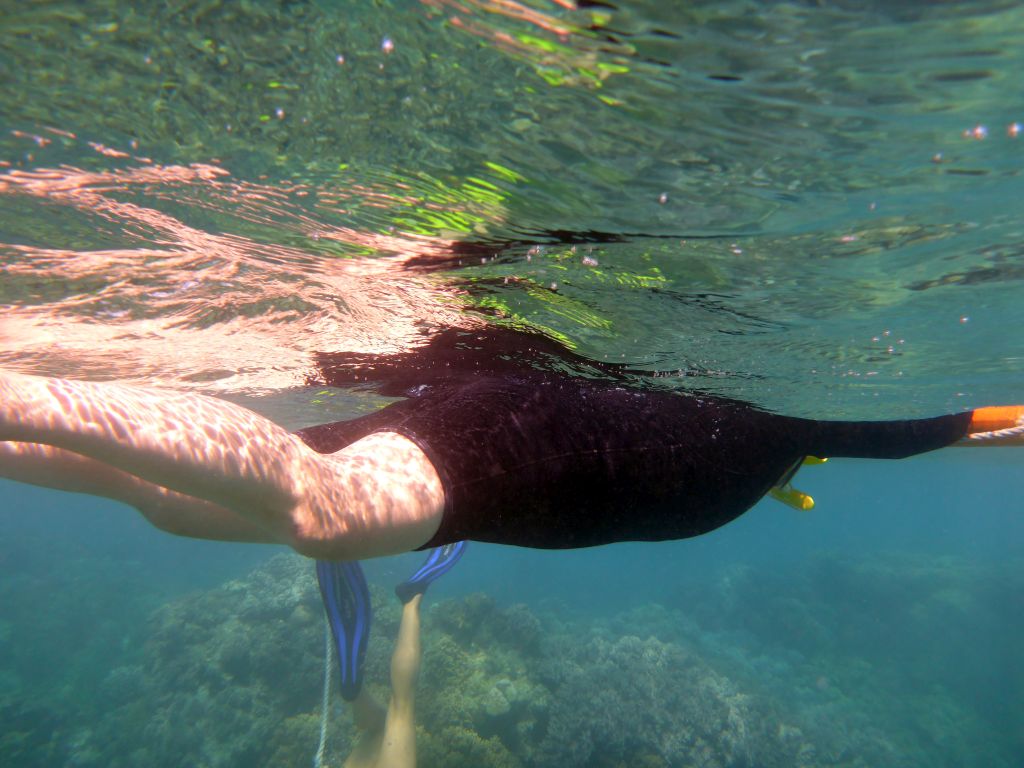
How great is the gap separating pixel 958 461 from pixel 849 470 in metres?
7.34

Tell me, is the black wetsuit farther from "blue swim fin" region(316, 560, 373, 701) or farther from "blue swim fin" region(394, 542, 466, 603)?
"blue swim fin" region(394, 542, 466, 603)

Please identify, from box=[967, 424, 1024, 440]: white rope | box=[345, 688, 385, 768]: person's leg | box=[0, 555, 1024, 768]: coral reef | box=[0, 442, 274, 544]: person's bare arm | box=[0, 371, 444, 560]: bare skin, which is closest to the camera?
box=[0, 371, 444, 560]: bare skin

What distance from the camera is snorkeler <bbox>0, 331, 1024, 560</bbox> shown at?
2695 millimetres

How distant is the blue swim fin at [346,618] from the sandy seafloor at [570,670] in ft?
23.5

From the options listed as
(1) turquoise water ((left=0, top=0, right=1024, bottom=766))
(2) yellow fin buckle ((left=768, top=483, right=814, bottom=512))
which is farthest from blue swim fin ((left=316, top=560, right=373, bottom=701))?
(2) yellow fin buckle ((left=768, top=483, right=814, bottom=512))

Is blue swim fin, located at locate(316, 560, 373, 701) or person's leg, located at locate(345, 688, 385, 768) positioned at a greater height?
blue swim fin, located at locate(316, 560, 373, 701)

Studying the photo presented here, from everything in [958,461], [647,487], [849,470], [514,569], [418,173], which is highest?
[418,173]

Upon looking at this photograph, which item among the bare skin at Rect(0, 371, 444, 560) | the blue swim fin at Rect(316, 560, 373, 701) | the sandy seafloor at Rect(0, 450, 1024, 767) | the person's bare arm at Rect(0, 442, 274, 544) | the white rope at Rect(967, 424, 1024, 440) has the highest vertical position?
the white rope at Rect(967, 424, 1024, 440)

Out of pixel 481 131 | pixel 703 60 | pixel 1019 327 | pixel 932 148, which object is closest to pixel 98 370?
pixel 481 131

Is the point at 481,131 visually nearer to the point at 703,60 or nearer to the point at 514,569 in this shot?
the point at 703,60

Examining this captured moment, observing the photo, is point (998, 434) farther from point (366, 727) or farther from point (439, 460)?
point (366, 727)

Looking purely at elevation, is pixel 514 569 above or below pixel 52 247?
below

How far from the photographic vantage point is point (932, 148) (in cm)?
465

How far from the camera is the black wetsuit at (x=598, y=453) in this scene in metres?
3.45
